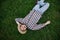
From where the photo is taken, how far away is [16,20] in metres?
1.37

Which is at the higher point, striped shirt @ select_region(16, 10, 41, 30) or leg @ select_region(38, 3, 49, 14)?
leg @ select_region(38, 3, 49, 14)

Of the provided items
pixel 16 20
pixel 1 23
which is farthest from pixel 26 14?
pixel 1 23

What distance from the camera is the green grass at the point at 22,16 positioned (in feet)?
4.45

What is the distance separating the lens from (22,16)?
1396 millimetres

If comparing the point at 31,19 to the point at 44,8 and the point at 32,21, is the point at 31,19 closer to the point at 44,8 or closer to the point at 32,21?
the point at 32,21

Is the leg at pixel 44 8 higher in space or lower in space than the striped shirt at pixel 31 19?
higher

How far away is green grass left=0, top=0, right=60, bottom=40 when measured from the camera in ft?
4.45

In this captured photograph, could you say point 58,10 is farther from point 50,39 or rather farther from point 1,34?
point 1,34

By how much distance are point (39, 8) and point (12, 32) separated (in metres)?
0.25

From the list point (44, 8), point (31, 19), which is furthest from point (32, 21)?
point (44, 8)

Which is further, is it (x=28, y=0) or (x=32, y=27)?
(x=28, y=0)

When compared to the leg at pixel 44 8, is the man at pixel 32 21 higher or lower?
lower

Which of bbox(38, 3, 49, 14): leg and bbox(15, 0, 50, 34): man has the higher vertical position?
bbox(38, 3, 49, 14): leg

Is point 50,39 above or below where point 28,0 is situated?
below
